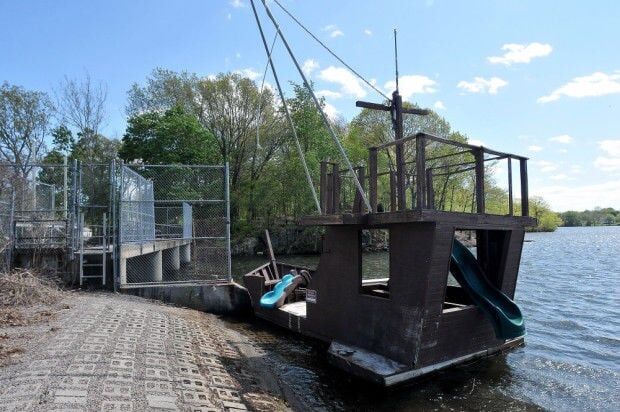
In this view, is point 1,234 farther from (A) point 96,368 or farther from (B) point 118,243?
(A) point 96,368

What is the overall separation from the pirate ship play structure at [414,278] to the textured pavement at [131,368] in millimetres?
1727

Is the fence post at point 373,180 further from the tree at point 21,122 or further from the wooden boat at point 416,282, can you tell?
the tree at point 21,122

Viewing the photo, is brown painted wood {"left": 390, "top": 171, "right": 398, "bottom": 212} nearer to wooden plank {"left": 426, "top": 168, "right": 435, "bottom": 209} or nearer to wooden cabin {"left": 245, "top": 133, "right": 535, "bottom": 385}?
wooden cabin {"left": 245, "top": 133, "right": 535, "bottom": 385}

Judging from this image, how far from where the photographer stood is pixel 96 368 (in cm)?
531

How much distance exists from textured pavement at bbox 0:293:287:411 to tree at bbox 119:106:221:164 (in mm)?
24927

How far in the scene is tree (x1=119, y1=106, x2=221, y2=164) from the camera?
32.5m

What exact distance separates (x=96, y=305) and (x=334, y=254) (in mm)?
4952

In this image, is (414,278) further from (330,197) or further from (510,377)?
(330,197)

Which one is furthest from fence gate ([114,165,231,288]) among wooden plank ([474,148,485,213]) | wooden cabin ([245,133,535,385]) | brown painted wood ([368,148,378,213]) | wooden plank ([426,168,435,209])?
wooden plank ([474,148,485,213])

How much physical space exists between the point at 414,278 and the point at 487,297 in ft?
6.33

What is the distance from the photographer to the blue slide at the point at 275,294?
35.8 feet

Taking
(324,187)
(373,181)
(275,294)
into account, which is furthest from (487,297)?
(275,294)

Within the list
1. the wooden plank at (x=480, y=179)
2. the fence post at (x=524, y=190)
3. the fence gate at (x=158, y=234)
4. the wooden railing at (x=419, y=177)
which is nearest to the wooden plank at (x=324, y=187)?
the wooden railing at (x=419, y=177)

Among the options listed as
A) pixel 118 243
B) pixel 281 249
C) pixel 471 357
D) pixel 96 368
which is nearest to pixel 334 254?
pixel 471 357
